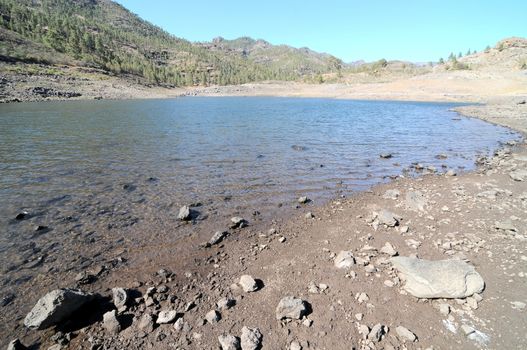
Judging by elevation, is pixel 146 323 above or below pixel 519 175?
below

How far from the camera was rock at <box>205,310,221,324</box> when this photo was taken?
5164 mm

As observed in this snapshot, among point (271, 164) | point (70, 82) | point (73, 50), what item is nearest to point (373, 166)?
point (271, 164)

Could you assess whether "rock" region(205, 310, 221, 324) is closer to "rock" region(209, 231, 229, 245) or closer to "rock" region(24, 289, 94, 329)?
"rock" region(24, 289, 94, 329)

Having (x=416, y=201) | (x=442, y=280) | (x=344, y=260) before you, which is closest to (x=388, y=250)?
(x=344, y=260)

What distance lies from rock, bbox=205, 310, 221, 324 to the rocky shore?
0.02 metres

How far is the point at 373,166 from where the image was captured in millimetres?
16516

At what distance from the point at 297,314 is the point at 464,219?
6816 millimetres

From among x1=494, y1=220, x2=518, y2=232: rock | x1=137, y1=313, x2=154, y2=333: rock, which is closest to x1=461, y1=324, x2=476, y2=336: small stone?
x1=494, y1=220, x2=518, y2=232: rock

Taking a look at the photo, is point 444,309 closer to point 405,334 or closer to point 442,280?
point 442,280

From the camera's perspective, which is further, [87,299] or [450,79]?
[450,79]

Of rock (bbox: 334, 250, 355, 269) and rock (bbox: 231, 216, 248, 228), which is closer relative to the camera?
rock (bbox: 334, 250, 355, 269)

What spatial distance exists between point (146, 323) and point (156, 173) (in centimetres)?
1026

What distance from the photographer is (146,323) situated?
5.08m

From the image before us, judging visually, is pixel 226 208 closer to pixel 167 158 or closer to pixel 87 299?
pixel 87 299
